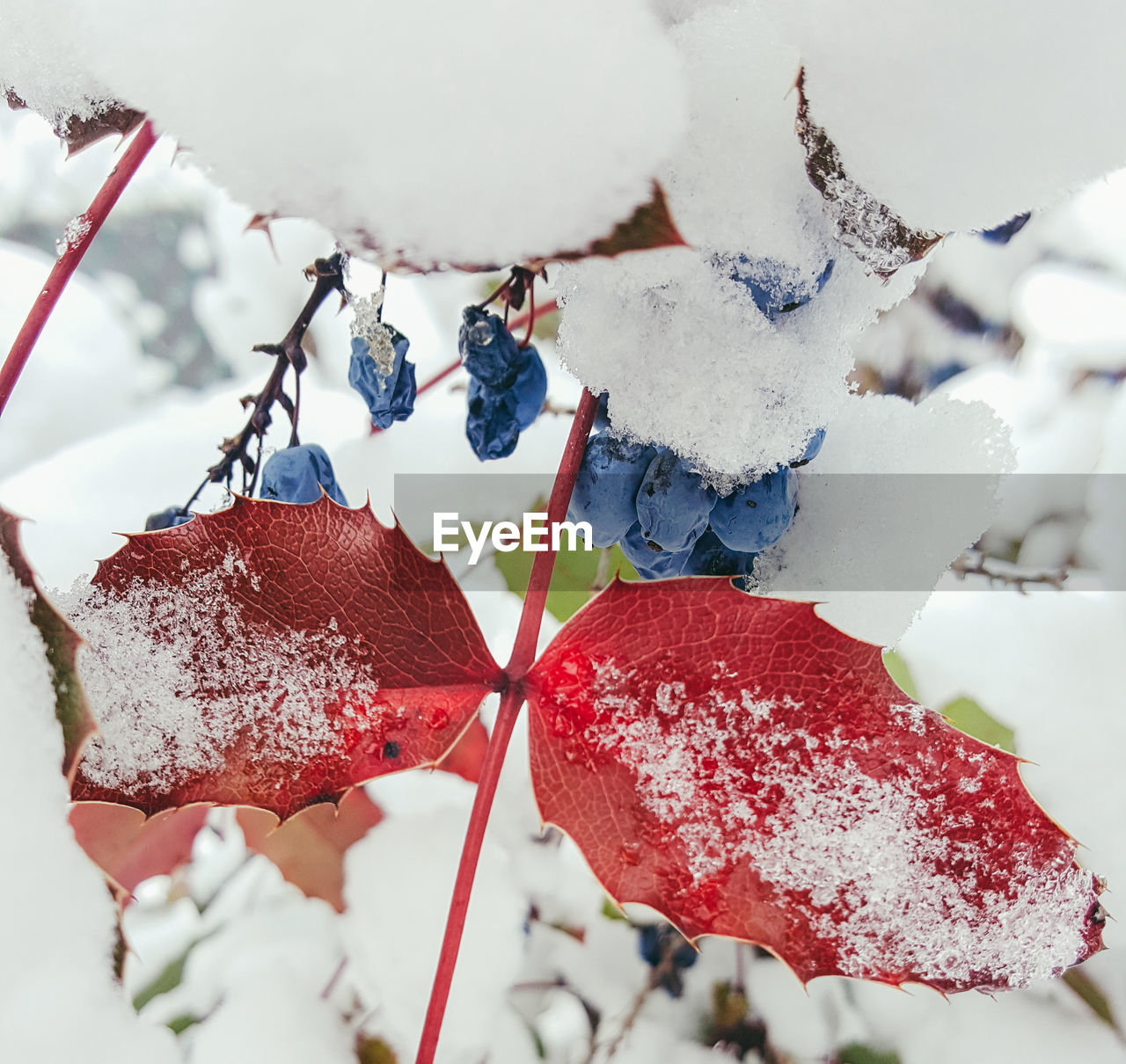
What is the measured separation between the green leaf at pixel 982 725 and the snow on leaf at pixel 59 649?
51 cm

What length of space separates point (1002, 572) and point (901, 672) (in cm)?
13

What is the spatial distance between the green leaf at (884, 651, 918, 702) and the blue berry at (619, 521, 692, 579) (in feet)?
0.74

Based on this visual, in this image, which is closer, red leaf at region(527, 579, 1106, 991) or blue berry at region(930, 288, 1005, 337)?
red leaf at region(527, 579, 1106, 991)

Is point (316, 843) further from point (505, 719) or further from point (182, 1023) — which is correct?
point (505, 719)

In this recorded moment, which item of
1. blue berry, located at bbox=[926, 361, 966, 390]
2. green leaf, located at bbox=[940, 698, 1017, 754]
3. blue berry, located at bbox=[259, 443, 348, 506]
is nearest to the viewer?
blue berry, located at bbox=[259, 443, 348, 506]

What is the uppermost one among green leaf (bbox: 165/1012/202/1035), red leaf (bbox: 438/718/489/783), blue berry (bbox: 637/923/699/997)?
red leaf (bbox: 438/718/489/783)

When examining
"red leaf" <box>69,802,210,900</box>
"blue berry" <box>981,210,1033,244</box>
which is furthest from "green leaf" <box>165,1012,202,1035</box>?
"blue berry" <box>981,210,1033,244</box>

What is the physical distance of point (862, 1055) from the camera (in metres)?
0.53

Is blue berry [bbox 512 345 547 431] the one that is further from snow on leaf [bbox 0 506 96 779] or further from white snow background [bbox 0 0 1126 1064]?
snow on leaf [bbox 0 506 96 779]

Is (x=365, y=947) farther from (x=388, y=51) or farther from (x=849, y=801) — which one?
(x=388, y=51)

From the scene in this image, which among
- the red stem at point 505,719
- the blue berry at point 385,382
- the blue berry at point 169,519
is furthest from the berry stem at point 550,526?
the blue berry at point 169,519

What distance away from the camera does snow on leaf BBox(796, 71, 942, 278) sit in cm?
19

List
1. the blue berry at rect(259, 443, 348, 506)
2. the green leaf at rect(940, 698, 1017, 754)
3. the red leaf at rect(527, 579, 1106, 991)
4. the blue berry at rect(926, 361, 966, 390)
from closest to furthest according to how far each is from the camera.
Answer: the red leaf at rect(527, 579, 1106, 991)
the blue berry at rect(259, 443, 348, 506)
the green leaf at rect(940, 698, 1017, 754)
the blue berry at rect(926, 361, 966, 390)

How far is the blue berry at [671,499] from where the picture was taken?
1.01 ft
